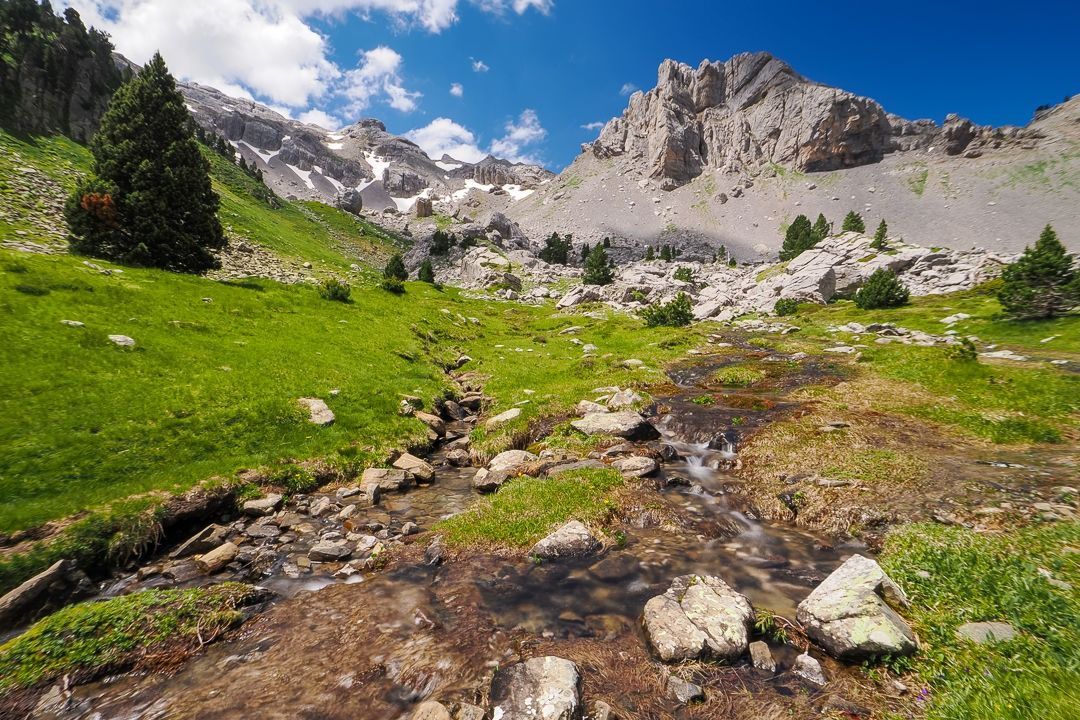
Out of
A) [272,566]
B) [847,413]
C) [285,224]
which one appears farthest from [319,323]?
[285,224]

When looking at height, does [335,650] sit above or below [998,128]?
below

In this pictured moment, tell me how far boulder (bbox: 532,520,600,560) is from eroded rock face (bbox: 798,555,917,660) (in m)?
4.73

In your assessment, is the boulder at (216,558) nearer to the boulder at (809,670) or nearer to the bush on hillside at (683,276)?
the boulder at (809,670)

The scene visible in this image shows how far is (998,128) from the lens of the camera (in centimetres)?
18000

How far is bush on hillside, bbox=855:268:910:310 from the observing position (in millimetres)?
60438

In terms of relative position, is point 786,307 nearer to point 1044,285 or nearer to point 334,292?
point 1044,285

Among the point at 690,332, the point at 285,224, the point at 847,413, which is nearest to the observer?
the point at 847,413

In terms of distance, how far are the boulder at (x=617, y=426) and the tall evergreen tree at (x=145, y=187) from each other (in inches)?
1394

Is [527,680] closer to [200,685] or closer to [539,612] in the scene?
[539,612]

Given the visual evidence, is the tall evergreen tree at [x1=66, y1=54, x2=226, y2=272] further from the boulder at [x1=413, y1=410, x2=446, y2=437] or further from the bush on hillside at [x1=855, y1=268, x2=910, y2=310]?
the bush on hillside at [x1=855, y1=268, x2=910, y2=310]

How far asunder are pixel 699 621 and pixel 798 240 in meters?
145

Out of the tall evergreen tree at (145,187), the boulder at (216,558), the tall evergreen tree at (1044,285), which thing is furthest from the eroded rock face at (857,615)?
the tall evergreen tree at (1044,285)

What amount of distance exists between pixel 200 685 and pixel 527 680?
18.4 feet

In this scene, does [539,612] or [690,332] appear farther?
[690,332]
